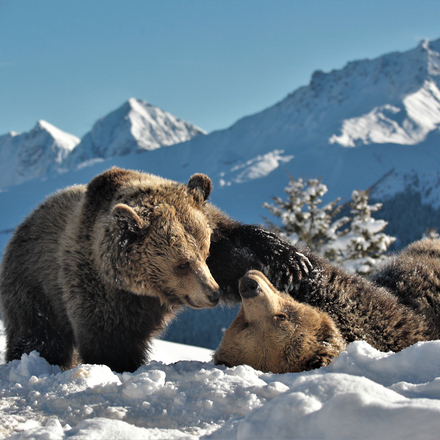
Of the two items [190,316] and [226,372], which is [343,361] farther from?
[190,316]

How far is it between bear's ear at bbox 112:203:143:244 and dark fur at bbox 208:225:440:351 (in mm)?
986

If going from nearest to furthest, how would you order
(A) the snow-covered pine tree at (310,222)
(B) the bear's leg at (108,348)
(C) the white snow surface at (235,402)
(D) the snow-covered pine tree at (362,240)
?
(C) the white snow surface at (235,402) → (B) the bear's leg at (108,348) → (A) the snow-covered pine tree at (310,222) → (D) the snow-covered pine tree at (362,240)

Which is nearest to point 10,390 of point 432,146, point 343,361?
point 343,361

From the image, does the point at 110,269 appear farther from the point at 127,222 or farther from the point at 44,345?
→ the point at 44,345

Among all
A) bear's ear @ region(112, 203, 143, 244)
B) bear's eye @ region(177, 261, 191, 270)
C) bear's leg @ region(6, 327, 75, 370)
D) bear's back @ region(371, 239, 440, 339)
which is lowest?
bear's leg @ region(6, 327, 75, 370)

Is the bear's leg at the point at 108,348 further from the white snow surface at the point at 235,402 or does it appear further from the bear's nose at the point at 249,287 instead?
the bear's nose at the point at 249,287

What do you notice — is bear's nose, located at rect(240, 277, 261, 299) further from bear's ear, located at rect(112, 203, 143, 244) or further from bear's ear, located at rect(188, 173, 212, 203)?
bear's ear, located at rect(188, 173, 212, 203)

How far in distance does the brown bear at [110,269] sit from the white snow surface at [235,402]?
65 cm

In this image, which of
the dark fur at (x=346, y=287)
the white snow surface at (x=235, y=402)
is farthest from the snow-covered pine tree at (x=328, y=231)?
the white snow surface at (x=235, y=402)

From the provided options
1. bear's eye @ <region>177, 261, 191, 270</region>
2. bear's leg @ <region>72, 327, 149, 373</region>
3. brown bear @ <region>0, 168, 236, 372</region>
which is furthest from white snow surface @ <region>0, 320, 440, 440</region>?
bear's eye @ <region>177, 261, 191, 270</region>

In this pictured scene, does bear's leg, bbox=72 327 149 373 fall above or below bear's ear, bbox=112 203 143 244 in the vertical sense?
below

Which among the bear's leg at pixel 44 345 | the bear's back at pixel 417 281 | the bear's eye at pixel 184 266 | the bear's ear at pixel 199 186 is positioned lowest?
the bear's leg at pixel 44 345

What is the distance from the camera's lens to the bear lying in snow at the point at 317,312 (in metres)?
3.14

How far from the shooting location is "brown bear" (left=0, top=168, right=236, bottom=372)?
11.2ft
